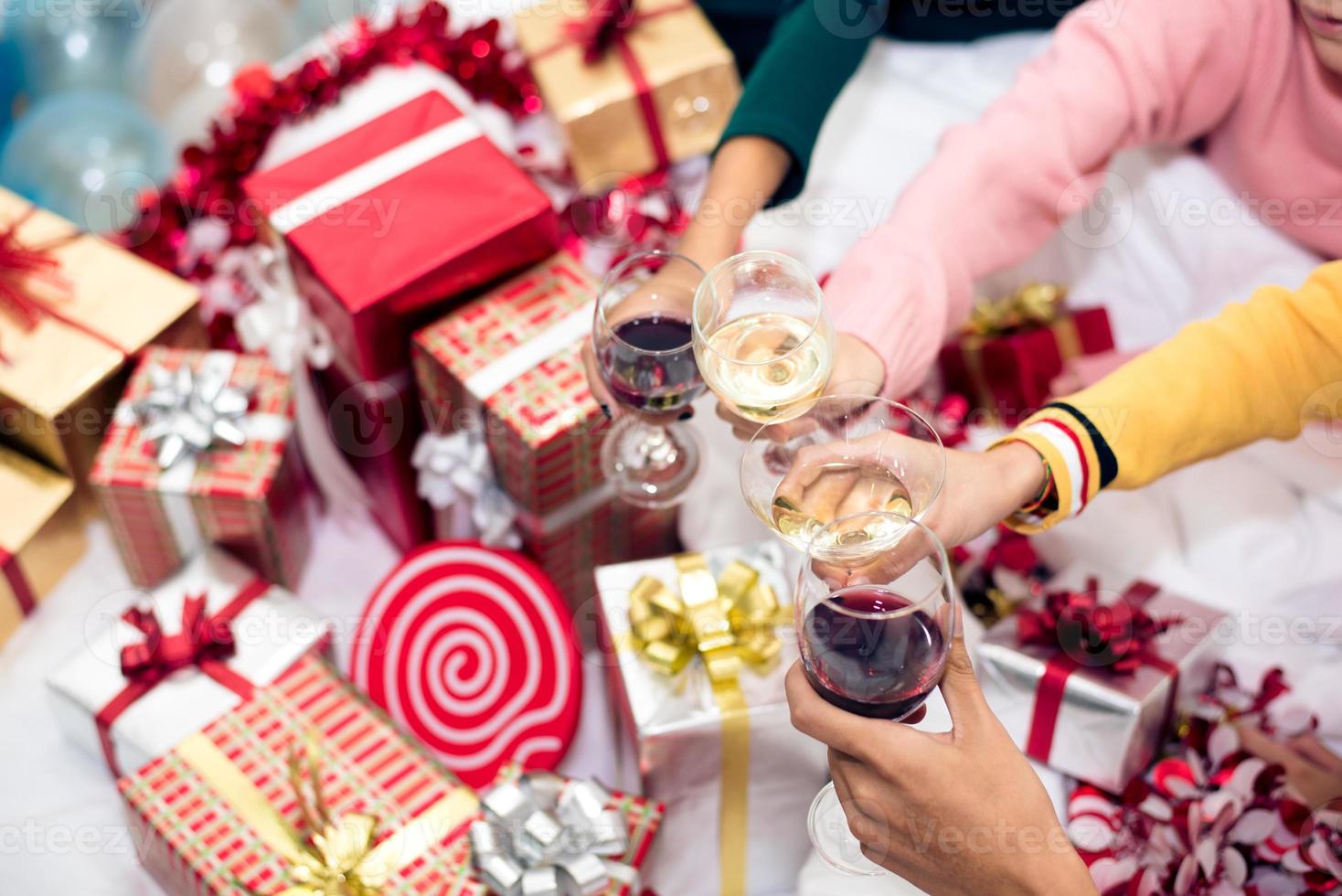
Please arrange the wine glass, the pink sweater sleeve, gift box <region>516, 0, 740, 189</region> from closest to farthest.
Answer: the wine glass < the pink sweater sleeve < gift box <region>516, 0, 740, 189</region>

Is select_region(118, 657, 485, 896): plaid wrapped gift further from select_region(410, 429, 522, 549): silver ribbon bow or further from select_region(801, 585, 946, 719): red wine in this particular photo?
select_region(801, 585, 946, 719): red wine

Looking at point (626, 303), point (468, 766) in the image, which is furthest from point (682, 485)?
point (468, 766)

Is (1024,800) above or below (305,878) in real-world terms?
above

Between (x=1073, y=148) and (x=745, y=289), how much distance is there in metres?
0.53

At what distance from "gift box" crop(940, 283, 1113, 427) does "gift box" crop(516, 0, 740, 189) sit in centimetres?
46

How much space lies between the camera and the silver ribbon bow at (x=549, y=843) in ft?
3.51

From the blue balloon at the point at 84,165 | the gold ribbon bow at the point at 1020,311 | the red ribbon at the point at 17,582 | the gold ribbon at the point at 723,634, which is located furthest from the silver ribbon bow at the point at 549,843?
the blue balloon at the point at 84,165

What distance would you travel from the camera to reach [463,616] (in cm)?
137

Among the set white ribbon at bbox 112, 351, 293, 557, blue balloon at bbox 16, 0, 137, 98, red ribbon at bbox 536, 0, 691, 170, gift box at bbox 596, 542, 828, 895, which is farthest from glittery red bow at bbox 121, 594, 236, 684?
blue balloon at bbox 16, 0, 137, 98

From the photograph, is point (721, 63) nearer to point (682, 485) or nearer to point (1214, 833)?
point (682, 485)

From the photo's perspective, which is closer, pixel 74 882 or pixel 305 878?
pixel 305 878

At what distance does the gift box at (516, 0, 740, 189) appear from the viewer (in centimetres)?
167

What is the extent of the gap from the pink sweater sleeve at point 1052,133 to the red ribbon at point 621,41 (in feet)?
1.53

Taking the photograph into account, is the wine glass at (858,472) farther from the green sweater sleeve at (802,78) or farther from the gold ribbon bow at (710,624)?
the green sweater sleeve at (802,78)
